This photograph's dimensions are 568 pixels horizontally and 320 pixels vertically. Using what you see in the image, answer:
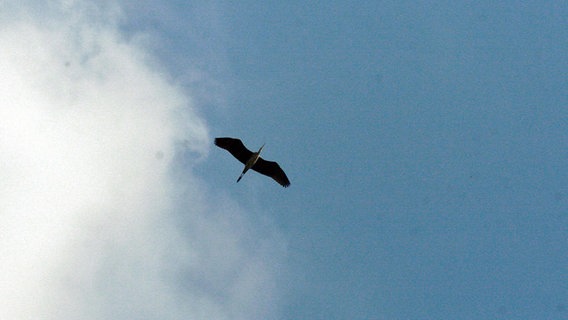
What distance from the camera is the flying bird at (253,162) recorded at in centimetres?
4394

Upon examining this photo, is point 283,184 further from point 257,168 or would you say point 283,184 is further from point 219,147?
point 219,147

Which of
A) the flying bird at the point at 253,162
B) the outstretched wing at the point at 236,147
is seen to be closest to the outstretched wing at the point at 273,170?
the flying bird at the point at 253,162

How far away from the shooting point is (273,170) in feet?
148

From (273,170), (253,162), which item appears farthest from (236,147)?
(273,170)

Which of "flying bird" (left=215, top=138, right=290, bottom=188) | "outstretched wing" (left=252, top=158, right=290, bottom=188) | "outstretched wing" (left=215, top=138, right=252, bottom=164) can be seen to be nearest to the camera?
"outstretched wing" (left=215, top=138, right=252, bottom=164)

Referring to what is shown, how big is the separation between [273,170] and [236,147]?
2960 millimetres

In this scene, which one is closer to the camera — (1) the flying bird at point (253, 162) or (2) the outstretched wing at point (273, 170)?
(1) the flying bird at point (253, 162)

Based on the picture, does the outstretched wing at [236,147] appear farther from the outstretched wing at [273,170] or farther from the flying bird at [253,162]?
the outstretched wing at [273,170]

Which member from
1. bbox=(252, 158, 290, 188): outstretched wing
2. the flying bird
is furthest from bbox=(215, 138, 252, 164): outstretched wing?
bbox=(252, 158, 290, 188): outstretched wing

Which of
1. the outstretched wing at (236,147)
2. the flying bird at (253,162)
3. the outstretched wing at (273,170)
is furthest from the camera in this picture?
the outstretched wing at (273,170)

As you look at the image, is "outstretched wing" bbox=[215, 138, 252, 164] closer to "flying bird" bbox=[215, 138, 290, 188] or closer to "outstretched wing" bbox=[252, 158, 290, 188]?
"flying bird" bbox=[215, 138, 290, 188]

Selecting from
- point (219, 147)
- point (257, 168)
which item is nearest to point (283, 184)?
point (257, 168)

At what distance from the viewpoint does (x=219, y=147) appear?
4412cm

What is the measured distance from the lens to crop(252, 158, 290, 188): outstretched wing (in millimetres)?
45031
